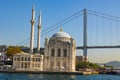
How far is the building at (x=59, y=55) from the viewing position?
6372 centimetres

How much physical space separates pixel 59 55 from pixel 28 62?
22.1ft

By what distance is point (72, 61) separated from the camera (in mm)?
63906

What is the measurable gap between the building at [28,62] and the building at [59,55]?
A: 1504 millimetres

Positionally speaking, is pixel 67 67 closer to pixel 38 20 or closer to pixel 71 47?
pixel 71 47

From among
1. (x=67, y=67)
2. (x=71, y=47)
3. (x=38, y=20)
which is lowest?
(x=67, y=67)

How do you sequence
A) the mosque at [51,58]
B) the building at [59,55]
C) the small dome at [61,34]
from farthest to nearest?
1. the small dome at [61,34]
2. the building at [59,55]
3. the mosque at [51,58]

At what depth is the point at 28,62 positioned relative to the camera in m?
63.4

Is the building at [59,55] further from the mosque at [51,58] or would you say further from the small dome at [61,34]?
the small dome at [61,34]

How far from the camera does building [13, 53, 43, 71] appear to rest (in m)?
63.1

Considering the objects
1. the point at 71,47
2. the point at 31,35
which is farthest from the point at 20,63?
the point at 71,47

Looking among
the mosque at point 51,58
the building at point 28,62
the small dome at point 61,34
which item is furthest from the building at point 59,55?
the small dome at point 61,34

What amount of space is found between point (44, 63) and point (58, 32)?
1039 centimetres

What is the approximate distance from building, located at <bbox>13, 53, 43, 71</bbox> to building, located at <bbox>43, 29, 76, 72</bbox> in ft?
4.94

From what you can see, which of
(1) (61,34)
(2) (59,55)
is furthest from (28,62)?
(1) (61,34)
